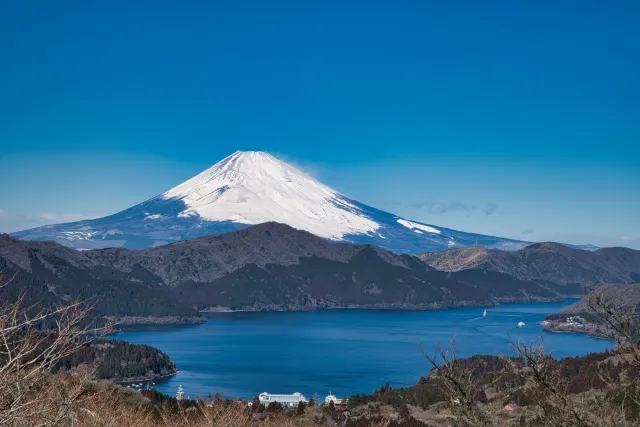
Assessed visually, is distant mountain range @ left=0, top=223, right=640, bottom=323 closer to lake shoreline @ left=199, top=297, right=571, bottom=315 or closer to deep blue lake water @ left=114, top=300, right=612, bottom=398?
lake shoreline @ left=199, top=297, right=571, bottom=315

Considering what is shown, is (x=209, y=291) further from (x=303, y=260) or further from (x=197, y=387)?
(x=197, y=387)

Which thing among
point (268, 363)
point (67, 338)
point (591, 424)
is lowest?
point (268, 363)

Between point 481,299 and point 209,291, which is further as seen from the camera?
point 481,299

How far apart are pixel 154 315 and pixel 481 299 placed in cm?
8613

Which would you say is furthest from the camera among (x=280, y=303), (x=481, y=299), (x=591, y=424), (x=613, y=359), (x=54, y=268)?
(x=481, y=299)

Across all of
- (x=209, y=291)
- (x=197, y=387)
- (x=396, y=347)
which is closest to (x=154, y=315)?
(x=209, y=291)

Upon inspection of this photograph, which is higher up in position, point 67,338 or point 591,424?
point 67,338

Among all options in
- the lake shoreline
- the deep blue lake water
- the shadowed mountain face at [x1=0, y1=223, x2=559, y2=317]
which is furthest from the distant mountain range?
the deep blue lake water

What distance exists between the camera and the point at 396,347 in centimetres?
8644

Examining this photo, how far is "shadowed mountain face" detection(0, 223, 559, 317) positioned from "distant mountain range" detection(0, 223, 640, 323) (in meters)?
0.22

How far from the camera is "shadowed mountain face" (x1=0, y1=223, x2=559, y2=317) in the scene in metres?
142

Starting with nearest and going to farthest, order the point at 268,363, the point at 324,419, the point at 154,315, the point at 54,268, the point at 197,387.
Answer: the point at 324,419, the point at 197,387, the point at 268,363, the point at 154,315, the point at 54,268

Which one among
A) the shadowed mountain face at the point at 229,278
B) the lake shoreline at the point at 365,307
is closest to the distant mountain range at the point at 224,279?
the shadowed mountain face at the point at 229,278

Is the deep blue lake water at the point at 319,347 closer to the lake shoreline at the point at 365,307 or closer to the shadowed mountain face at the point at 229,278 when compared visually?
the lake shoreline at the point at 365,307
